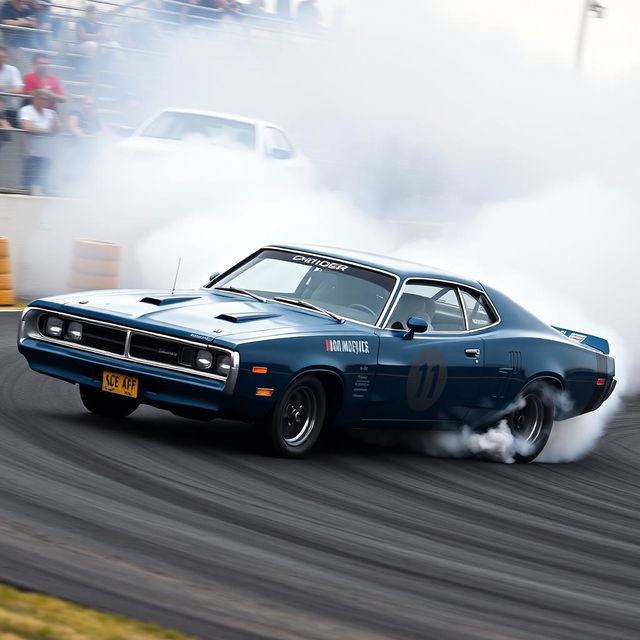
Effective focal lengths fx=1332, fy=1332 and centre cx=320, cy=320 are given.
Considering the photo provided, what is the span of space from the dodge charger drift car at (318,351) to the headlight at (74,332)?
0.01 m

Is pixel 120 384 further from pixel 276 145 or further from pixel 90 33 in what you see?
pixel 90 33

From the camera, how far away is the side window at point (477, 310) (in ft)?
30.3

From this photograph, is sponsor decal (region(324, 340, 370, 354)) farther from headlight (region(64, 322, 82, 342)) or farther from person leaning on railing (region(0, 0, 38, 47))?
person leaning on railing (region(0, 0, 38, 47))

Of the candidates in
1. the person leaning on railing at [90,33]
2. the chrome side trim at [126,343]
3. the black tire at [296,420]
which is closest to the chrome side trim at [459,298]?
the black tire at [296,420]

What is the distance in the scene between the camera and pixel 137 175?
17.5 metres

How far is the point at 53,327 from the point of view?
8.19 m

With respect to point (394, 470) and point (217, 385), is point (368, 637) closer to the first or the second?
point (217, 385)

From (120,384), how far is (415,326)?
192cm

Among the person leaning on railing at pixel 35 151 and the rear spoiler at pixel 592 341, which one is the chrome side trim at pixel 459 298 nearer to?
the rear spoiler at pixel 592 341

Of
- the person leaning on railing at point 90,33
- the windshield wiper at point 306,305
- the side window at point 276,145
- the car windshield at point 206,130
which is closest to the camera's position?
the windshield wiper at point 306,305

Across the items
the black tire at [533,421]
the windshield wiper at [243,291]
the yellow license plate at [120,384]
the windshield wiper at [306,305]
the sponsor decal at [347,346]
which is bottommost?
the black tire at [533,421]

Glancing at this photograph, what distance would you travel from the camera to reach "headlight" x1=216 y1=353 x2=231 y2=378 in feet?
24.6

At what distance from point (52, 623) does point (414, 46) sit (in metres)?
23.3

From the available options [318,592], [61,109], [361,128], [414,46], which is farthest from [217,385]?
[414,46]
